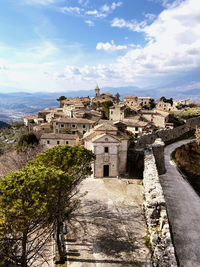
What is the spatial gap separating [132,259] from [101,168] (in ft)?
44.9

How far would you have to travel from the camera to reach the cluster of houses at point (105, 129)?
82.0ft

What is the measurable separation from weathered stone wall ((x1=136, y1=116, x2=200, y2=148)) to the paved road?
668cm

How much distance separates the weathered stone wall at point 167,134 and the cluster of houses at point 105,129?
12.4ft

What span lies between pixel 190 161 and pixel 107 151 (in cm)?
1632

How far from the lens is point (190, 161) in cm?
3266

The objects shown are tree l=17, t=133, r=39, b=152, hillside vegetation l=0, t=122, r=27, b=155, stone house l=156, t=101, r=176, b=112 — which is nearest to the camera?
tree l=17, t=133, r=39, b=152

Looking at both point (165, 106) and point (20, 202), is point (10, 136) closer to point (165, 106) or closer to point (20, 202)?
point (165, 106)

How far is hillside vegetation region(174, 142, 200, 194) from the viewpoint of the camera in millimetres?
27281

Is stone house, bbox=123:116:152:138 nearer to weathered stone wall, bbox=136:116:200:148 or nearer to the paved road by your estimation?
weathered stone wall, bbox=136:116:200:148

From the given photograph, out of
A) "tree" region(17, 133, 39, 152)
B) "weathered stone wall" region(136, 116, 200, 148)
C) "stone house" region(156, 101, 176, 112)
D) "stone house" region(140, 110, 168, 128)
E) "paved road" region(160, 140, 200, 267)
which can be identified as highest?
"stone house" region(156, 101, 176, 112)

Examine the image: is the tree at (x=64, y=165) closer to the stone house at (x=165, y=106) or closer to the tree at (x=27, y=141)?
the tree at (x=27, y=141)

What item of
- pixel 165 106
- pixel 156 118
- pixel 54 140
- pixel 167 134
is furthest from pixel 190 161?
pixel 165 106

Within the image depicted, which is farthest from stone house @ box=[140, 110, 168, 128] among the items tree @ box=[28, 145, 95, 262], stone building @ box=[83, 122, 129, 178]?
tree @ box=[28, 145, 95, 262]

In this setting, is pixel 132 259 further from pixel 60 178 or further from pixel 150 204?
pixel 60 178
